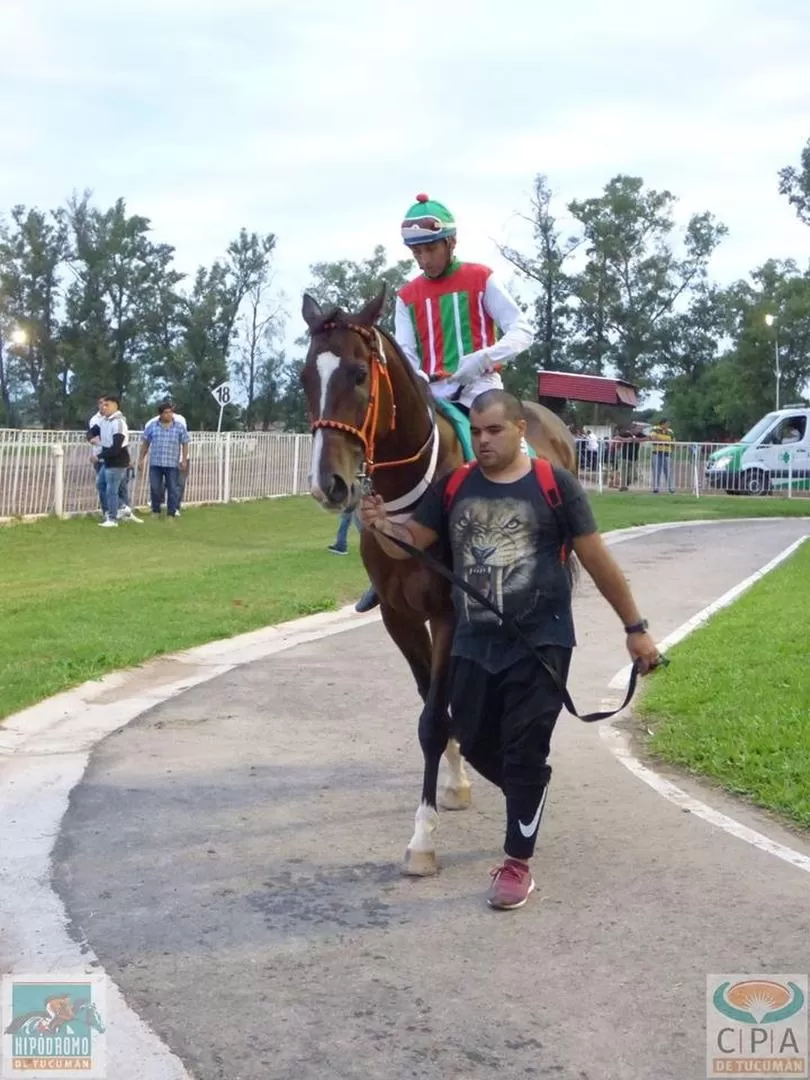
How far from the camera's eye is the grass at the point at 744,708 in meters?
6.06

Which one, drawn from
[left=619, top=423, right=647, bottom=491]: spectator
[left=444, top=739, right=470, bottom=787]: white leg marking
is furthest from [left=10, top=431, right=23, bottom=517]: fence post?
[left=619, top=423, right=647, bottom=491]: spectator

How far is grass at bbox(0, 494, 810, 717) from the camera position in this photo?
9.08 m

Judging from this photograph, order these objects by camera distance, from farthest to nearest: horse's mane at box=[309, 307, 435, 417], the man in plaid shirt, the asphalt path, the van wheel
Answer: the van wheel → the man in plaid shirt → horse's mane at box=[309, 307, 435, 417] → the asphalt path

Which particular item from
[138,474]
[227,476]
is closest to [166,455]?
[138,474]

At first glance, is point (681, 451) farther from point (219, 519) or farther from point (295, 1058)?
point (295, 1058)

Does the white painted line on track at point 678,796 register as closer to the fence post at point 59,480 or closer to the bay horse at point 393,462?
the bay horse at point 393,462

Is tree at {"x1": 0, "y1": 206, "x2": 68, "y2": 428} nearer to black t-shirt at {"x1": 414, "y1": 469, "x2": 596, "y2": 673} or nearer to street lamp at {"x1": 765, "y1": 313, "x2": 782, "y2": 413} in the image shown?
street lamp at {"x1": 765, "y1": 313, "x2": 782, "y2": 413}

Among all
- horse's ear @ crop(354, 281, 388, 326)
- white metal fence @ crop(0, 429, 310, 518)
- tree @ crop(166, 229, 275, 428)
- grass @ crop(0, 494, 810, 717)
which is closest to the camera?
horse's ear @ crop(354, 281, 388, 326)

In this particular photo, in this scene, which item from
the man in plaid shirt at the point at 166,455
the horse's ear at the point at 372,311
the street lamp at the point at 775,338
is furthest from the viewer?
the street lamp at the point at 775,338

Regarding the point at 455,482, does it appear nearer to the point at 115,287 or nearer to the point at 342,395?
the point at 342,395

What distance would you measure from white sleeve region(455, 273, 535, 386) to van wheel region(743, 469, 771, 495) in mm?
27973

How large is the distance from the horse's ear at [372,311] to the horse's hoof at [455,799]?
92.3 inches

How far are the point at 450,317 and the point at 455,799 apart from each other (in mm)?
2411

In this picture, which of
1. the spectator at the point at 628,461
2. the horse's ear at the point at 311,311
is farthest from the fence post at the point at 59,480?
the spectator at the point at 628,461
